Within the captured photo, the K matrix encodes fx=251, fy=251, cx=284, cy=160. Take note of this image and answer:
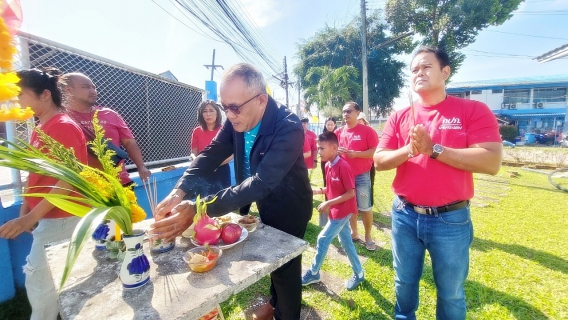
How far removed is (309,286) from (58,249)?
2.23 m

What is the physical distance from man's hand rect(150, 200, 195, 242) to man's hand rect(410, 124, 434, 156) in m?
1.37

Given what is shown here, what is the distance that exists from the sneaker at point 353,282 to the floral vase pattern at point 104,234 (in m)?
2.28

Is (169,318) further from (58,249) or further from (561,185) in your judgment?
(561,185)

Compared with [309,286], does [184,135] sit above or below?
above

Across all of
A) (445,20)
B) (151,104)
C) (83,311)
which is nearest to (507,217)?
(83,311)

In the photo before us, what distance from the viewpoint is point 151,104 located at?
15.1 feet

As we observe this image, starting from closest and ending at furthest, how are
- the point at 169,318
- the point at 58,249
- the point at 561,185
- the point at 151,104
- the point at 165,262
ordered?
1. the point at 169,318
2. the point at 165,262
3. the point at 58,249
4. the point at 151,104
5. the point at 561,185

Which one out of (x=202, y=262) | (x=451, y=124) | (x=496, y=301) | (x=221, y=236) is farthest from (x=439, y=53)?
(x=496, y=301)

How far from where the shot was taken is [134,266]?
3.53ft

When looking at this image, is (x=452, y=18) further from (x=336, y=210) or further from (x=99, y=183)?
(x=99, y=183)

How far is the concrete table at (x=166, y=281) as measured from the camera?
0.96 metres

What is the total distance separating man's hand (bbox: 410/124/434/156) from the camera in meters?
1.49

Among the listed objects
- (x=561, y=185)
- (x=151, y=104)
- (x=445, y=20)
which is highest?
(x=445, y=20)

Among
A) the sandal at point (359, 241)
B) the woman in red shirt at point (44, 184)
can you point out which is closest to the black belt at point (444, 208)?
the sandal at point (359, 241)
